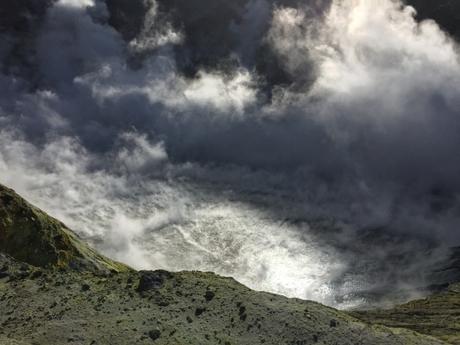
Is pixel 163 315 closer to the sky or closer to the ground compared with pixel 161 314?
closer to the ground

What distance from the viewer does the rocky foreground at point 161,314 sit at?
99125mm

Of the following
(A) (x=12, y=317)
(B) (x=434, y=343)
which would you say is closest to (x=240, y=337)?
(B) (x=434, y=343)

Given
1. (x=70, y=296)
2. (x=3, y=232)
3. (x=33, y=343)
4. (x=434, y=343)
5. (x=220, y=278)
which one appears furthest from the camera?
(x=3, y=232)

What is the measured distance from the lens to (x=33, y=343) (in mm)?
95812

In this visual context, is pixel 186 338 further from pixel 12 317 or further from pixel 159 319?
pixel 12 317

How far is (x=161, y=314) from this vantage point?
10506 cm

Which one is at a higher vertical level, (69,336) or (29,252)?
(29,252)

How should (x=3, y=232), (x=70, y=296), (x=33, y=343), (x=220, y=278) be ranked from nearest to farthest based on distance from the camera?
(x=33, y=343), (x=70, y=296), (x=220, y=278), (x=3, y=232)

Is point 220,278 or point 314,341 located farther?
point 220,278

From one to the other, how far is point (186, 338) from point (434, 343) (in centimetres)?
4097

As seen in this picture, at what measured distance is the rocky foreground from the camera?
9912 cm

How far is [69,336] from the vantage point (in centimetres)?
9850

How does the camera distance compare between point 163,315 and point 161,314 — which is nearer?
point 163,315

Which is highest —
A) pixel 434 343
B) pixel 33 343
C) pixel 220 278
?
pixel 220 278
